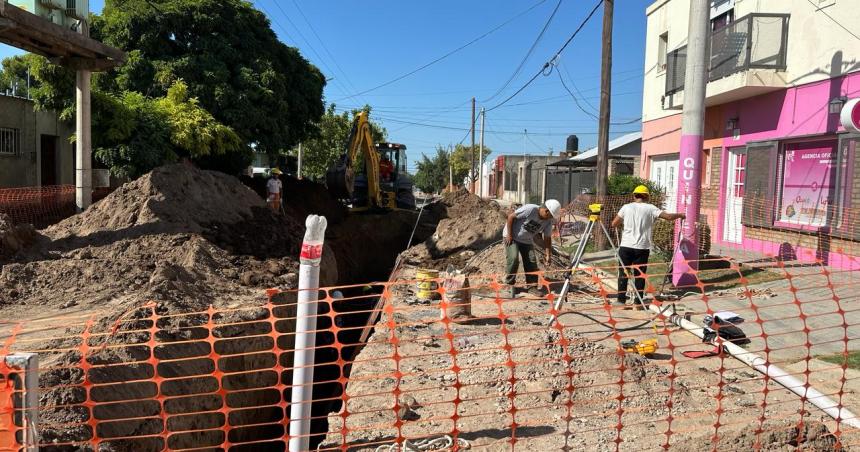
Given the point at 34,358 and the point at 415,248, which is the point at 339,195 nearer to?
the point at 415,248

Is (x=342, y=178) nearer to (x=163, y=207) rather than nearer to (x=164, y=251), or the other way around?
(x=163, y=207)

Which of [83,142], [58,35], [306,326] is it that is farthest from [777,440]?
[83,142]

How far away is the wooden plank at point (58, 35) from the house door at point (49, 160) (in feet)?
28.9

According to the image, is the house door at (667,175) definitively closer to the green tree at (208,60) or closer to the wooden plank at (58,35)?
the green tree at (208,60)

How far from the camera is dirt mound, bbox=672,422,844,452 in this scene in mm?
3414

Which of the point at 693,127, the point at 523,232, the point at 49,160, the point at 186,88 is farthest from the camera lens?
the point at 49,160

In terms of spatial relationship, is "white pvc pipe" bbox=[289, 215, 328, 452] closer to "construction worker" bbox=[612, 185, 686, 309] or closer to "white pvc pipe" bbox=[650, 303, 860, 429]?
"white pvc pipe" bbox=[650, 303, 860, 429]

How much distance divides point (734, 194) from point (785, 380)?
31.5 ft

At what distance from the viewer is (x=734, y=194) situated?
43.0 feet

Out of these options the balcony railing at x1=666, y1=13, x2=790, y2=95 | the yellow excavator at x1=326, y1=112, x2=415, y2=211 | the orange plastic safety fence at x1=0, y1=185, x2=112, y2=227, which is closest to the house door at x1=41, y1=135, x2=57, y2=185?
the orange plastic safety fence at x1=0, y1=185, x2=112, y2=227

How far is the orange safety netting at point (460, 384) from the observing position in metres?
3.45

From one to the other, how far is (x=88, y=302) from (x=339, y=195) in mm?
8838

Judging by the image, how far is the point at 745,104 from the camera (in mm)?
12562

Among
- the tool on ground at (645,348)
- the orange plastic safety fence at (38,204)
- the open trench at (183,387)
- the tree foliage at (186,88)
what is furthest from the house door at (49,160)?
the tool on ground at (645,348)
